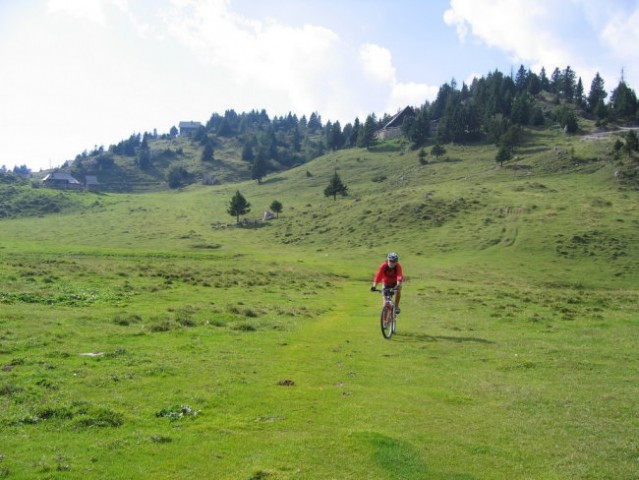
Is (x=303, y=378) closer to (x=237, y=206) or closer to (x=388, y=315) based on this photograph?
(x=388, y=315)

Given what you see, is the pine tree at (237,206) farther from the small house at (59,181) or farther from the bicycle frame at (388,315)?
the small house at (59,181)

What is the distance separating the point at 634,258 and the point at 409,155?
369ft

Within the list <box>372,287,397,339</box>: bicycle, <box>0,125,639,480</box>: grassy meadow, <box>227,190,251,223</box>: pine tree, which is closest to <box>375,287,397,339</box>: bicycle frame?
<box>372,287,397,339</box>: bicycle

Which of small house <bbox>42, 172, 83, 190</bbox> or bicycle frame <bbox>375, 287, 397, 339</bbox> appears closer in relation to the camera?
bicycle frame <bbox>375, 287, 397, 339</bbox>

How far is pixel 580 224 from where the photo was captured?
79.9 metres

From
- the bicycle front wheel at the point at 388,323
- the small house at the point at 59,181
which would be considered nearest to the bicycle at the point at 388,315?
the bicycle front wheel at the point at 388,323

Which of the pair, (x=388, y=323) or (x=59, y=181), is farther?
(x=59, y=181)

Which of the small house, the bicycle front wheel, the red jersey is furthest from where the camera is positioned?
the small house

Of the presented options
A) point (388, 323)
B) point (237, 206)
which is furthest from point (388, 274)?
point (237, 206)

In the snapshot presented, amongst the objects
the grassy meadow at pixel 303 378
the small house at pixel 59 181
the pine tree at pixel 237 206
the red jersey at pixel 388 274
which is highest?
the small house at pixel 59 181

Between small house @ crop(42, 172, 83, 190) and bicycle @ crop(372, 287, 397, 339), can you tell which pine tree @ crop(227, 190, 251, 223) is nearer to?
bicycle @ crop(372, 287, 397, 339)

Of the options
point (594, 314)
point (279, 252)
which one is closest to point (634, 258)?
point (594, 314)

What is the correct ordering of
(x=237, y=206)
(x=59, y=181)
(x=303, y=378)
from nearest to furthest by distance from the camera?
(x=303, y=378) < (x=237, y=206) < (x=59, y=181)

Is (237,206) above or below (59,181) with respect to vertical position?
below
